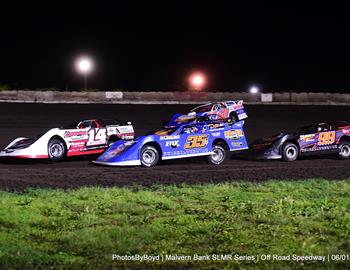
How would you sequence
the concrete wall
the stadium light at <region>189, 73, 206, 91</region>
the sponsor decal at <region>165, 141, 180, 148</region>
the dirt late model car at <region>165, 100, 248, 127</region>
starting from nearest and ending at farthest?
the sponsor decal at <region>165, 141, 180, 148</region>
the dirt late model car at <region>165, 100, 248, 127</region>
the concrete wall
the stadium light at <region>189, 73, 206, 91</region>

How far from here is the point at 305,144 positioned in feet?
59.9

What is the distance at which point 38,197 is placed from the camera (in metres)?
11.2

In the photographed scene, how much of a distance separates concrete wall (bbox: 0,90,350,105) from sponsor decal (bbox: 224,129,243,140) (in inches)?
670

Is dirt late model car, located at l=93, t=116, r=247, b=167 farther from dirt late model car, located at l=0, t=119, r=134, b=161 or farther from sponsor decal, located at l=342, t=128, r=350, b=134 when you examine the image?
sponsor decal, located at l=342, t=128, r=350, b=134

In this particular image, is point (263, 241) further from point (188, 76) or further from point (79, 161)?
point (188, 76)

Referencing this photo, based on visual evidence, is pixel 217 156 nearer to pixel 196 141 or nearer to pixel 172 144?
pixel 196 141

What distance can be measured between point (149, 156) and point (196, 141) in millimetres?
1272

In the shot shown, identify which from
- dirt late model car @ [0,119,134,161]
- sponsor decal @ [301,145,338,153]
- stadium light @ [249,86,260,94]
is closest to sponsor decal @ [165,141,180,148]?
dirt late model car @ [0,119,134,161]

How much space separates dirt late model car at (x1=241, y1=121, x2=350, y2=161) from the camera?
1820cm

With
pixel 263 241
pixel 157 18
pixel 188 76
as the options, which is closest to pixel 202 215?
pixel 263 241

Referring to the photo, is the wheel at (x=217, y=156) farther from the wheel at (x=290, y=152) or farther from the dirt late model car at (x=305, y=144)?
the wheel at (x=290, y=152)

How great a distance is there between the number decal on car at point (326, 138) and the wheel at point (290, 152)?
69cm

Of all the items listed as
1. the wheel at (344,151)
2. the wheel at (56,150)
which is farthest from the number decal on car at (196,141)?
the wheel at (344,151)

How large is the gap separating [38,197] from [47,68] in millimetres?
49894
